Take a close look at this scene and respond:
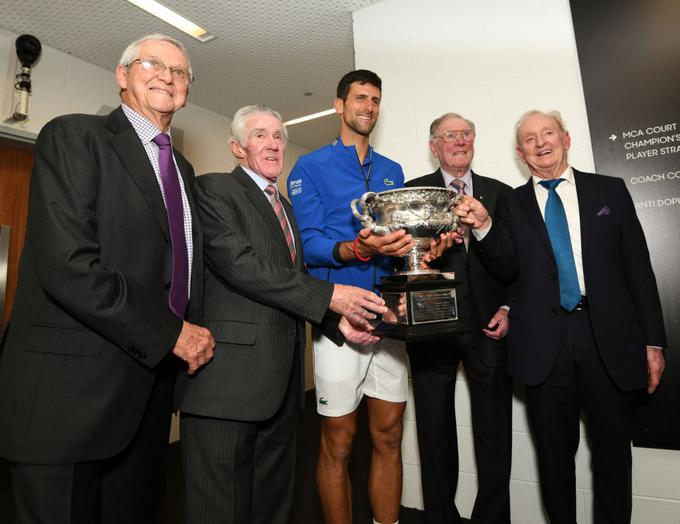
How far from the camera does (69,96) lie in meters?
3.30

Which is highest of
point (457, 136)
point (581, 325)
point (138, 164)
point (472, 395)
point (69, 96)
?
point (69, 96)

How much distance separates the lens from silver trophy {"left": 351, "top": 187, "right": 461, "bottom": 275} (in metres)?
1.35

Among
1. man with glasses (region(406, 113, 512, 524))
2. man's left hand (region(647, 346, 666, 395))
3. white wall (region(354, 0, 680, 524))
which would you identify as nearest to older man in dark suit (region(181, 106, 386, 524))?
man with glasses (region(406, 113, 512, 524))

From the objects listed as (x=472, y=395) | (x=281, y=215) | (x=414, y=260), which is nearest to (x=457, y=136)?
(x=414, y=260)

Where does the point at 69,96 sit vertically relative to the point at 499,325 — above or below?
above

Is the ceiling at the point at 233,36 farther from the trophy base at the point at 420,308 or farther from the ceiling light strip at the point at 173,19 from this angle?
the trophy base at the point at 420,308

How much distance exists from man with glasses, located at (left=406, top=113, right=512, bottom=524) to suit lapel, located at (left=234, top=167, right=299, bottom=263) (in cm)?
76

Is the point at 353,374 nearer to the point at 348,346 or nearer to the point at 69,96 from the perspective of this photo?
the point at 348,346

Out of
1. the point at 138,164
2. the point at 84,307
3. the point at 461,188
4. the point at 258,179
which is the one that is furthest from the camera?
the point at 461,188

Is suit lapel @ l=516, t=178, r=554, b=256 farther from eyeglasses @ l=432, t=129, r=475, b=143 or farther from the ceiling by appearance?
the ceiling

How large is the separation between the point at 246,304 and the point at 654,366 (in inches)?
59.8

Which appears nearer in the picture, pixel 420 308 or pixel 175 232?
pixel 175 232

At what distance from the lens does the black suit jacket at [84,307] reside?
0.96 meters

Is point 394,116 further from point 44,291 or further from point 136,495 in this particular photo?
point 136,495
